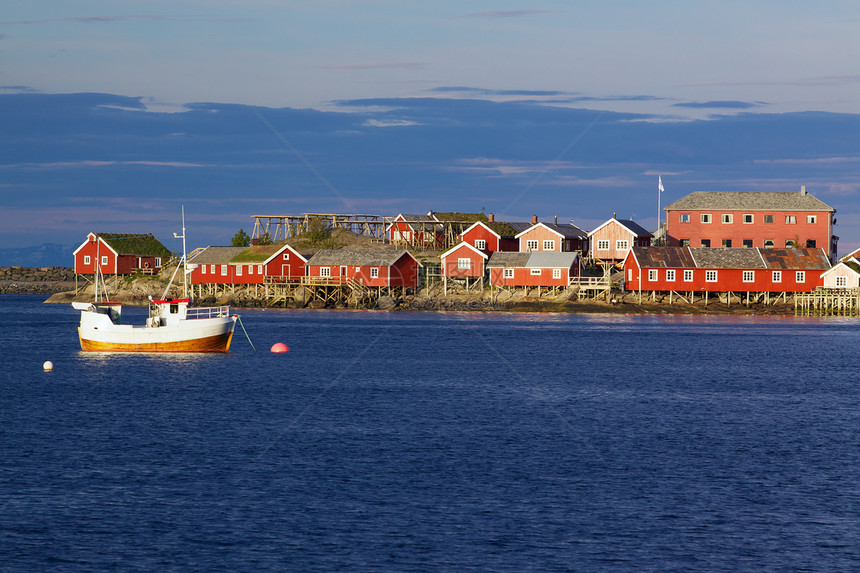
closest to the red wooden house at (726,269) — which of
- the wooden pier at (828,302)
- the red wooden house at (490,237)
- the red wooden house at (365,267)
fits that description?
the wooden pier at (828,302)

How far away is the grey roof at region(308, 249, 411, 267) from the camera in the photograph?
335 ft

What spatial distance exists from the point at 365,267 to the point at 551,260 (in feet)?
64.5

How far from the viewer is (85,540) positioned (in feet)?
62.2

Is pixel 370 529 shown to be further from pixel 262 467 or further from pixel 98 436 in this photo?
pixel 98 436

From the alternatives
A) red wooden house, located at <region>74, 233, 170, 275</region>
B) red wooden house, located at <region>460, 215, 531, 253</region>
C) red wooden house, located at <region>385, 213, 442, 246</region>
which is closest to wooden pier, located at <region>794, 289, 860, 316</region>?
red wooden house, located at <region>460, 215, 531, 253</region>

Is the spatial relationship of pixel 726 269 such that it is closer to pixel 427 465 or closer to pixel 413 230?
pixel 413 230

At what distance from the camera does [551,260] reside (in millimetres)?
98125

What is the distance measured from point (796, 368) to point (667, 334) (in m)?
23.9

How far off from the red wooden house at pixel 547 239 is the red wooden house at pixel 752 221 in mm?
10560

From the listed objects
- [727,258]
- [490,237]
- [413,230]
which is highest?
[413,230]

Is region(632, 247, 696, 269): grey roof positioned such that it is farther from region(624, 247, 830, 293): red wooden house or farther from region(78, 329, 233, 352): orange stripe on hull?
region(78, 329, 233, 352): orange stripe on hull

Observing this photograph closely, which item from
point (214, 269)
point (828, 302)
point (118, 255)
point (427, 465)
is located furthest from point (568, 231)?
point (427, 465)

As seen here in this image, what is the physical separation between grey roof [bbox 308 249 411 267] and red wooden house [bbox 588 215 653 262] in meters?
20.4

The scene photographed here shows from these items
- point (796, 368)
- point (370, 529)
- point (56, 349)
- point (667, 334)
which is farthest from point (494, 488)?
point (667, 334)
